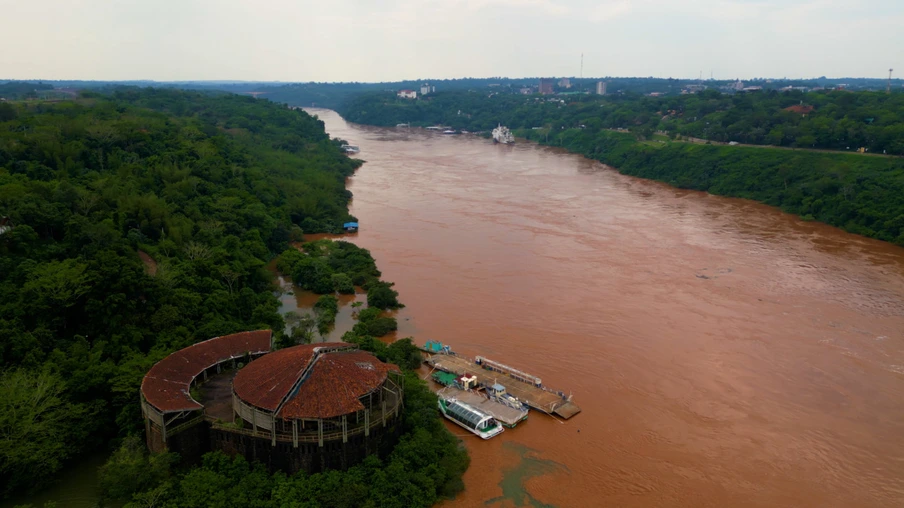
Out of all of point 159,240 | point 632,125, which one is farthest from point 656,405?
point 632,125

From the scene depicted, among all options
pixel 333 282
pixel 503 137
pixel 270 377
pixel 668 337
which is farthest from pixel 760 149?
pixel 270 377

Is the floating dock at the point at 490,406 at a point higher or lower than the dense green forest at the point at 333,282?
lower

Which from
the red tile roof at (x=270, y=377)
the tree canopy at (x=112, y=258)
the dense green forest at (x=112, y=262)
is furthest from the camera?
the tree canopy at (x=112, y=258)

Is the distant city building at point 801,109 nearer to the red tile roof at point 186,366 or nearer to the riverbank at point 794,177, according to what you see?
the riverbank at point 794,177

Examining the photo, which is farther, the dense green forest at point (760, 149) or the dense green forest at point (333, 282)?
the dense green forest at point (760, 149)

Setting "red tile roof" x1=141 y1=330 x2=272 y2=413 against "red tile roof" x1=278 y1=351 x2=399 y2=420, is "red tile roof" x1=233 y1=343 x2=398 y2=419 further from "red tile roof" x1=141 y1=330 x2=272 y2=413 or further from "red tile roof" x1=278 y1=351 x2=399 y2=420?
A: "red tile roof" x1=141 y1=330 x2=272 y2=413

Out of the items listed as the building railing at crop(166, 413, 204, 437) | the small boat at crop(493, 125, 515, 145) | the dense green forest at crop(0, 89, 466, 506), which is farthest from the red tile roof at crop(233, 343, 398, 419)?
the small boat at crop(493, 125, 515, 145)

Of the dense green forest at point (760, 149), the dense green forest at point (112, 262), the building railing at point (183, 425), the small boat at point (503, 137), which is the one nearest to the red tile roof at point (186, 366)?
the building railing at point (183, 425)

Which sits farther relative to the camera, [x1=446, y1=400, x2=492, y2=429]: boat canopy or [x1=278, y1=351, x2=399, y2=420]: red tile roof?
[x1=446, y1=400, x2=492, y2=429]: boat canopy
